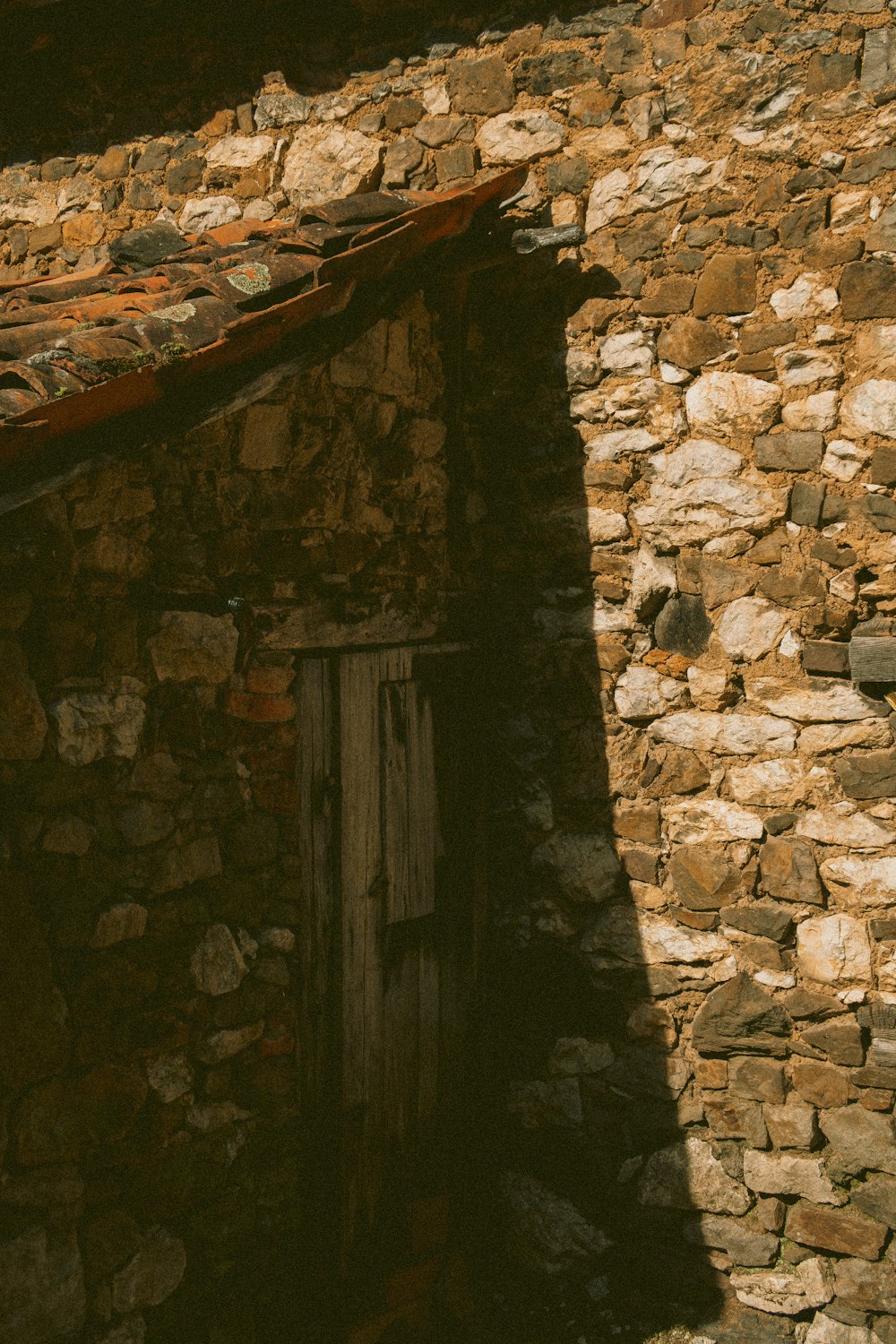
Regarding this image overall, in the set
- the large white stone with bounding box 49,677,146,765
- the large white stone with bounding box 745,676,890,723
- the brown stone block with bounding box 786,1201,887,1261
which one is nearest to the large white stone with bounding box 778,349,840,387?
the large white stone with bounding box 745,676,890,723

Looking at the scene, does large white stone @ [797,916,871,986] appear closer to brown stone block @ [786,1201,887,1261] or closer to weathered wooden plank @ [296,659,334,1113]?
brown stone block @ [786,1201,887,1261]

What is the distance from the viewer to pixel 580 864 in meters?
3.69

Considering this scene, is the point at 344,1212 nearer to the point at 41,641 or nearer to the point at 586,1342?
the point at 586,1342

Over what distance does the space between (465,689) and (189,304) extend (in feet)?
5.75

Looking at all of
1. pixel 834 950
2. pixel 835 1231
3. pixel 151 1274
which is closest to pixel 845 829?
pixel 834 950

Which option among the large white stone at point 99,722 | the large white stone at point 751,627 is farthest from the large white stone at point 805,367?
the large white stone at point 99,722

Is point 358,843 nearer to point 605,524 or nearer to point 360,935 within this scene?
point 360,935

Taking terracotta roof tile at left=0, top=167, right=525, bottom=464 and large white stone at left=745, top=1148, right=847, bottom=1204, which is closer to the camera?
terracotta roof tile at left=0, top=167, right=525, bottom=464

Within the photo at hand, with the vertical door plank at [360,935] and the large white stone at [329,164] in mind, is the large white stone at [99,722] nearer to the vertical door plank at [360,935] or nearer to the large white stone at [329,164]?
the vertical door plank at [360,935]

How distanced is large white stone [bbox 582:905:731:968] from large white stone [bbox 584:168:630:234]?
2368 millimetres

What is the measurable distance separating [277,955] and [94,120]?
3.36 m

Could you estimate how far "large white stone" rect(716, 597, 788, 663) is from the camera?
3383 millimetres

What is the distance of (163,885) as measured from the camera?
2.70 m

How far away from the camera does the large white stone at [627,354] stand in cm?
355
